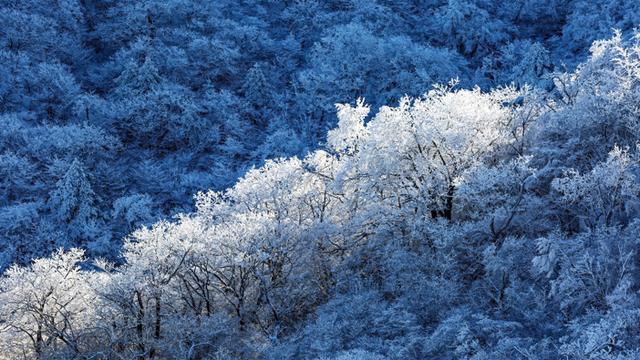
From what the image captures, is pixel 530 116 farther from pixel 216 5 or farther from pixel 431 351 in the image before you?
pixel 216 5

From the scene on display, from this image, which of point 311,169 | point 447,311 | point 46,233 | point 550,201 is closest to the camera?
point 447,311

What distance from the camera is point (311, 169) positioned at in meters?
26.0

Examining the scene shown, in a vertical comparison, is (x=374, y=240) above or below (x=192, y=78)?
below

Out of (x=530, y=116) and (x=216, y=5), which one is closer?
(x=530, y=116)

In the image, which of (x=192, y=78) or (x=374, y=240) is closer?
(x=374, y=240)

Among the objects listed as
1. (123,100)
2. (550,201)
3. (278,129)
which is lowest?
(550,201)

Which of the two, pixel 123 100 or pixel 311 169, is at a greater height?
pixel 123 100

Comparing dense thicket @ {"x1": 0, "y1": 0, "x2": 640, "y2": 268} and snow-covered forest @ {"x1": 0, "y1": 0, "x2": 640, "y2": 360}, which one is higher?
dense thicket @ {"x1": 0, "y1": 0, "x2": 640, "y2": 268}

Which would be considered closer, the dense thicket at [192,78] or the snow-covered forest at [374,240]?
the snow-covered forest at [374,240]

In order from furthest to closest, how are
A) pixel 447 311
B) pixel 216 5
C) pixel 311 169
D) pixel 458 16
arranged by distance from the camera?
pixel 216 5 → pixel 458 16 → pixel 311 169 → pixel 447 311

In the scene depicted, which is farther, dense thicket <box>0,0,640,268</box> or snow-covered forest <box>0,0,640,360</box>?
dense thicket <box>0,0,640,268</box>

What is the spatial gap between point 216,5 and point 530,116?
46.1 meters

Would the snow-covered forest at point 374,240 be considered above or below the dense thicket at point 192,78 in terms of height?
below

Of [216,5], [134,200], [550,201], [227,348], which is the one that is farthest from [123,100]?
[550,201]
